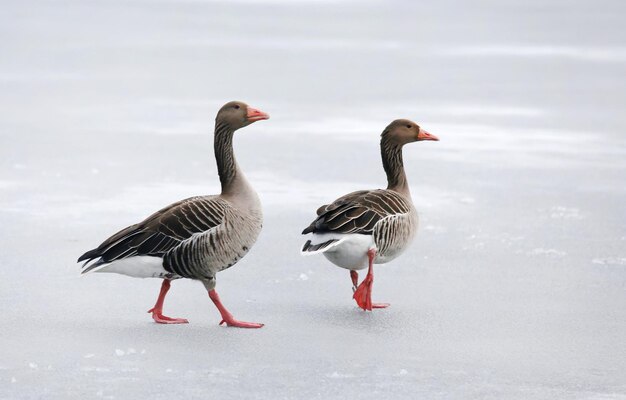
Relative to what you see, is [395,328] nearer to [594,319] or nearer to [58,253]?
[594,319]

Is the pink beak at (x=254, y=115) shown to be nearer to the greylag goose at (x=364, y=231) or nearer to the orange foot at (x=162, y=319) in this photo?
the greylag goose at (x=364, y=231)

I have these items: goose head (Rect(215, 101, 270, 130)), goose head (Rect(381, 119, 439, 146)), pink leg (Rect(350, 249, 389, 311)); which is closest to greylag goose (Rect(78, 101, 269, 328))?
goose head (Rect(215, 101, 270, 130))

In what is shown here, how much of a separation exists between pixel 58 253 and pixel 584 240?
3706 millimetres

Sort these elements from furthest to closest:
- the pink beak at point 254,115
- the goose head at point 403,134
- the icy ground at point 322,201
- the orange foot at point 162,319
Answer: the goose head at point 403,134 → the pink beak at point 254,115 → the orange foot at point 162,319 → the icy ground at point 322,201

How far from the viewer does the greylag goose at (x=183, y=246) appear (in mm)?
6098

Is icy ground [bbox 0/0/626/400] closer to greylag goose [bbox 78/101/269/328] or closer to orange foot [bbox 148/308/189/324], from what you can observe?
orange foot [bbox 148/308/189/324]

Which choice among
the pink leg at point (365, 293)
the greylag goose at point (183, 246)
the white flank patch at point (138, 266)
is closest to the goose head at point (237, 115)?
the greylag goose at point (183, 246)

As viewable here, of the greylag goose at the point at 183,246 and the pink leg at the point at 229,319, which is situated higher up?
the greylag goose at the point at 183,246

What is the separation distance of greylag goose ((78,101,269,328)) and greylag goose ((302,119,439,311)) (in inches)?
17.0

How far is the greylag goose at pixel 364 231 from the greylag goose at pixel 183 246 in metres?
0.43

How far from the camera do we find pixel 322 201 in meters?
9.78

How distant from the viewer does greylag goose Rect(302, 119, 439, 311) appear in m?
6.54

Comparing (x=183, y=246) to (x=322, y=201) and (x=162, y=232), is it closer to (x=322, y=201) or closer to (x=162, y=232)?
(x=162, y=232)

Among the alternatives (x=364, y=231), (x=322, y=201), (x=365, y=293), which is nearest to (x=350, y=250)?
(x=364, y=231)
